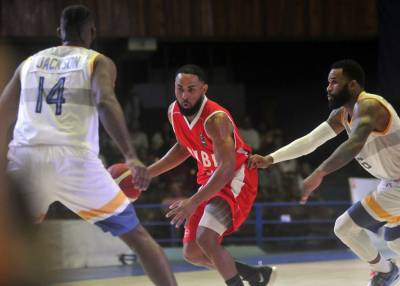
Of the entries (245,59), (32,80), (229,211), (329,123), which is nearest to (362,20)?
(245,59)

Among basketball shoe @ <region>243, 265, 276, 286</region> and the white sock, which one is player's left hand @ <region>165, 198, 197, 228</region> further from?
the white sock

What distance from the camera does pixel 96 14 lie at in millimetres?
10953

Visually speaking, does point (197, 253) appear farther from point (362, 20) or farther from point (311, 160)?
point (311, 160)

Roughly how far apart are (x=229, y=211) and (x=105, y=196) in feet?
4.53

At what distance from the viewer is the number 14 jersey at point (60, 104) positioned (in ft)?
13.5

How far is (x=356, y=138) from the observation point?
506 cm

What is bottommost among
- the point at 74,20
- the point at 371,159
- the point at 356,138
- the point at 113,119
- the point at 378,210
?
the point at 378,210

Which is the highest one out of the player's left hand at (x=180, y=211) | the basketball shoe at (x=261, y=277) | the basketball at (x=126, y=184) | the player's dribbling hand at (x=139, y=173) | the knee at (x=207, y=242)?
the player's dribbling hand at (x=139, y=173)

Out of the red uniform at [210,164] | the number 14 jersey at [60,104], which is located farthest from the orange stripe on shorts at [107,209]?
the red uniform at [210,164]

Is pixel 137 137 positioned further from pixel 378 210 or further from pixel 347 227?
pixel 378 210

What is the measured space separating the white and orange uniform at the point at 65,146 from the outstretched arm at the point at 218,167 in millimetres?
563

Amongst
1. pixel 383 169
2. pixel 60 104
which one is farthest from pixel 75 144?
pixel 383 169

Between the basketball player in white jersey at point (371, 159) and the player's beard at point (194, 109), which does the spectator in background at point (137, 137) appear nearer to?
the basketball player in white jersey at point (371, 159)

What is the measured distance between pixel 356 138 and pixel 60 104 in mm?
2045
